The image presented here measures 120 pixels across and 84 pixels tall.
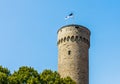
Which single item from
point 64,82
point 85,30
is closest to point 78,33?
point 85,30

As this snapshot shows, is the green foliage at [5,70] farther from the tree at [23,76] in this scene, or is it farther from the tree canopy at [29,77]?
the tree at [23,76]

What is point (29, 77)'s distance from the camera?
111 feet

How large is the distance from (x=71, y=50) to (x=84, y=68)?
6.60ft

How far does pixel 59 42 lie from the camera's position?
1679 inches

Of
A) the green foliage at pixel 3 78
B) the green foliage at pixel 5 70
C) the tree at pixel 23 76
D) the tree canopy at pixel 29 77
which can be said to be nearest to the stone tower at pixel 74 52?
the tree canopy at pixel 29 77

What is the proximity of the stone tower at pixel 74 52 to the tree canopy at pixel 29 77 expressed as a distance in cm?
572

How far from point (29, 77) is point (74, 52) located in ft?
27.4

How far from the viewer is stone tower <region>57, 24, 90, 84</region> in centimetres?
4069

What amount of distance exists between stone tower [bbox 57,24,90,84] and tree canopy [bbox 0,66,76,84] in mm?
5722

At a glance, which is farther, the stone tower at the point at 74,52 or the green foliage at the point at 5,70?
the stone tower at the point at 74,52

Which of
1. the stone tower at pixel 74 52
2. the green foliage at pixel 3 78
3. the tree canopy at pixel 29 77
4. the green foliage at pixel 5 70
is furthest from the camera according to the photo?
the stone tower at pixel 74 52

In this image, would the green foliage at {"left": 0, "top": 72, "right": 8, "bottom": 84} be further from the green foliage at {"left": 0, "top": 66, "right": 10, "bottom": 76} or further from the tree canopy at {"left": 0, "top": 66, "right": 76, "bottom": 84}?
the green foliage at {"left": 0, "top": 66, "right": 10, "bottom": 76}

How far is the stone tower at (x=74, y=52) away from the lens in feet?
133

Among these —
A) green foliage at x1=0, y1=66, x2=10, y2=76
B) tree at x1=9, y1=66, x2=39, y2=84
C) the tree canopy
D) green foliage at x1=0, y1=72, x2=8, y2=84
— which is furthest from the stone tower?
green foliage at x1=0, y1=72, x2=8, y2=84
